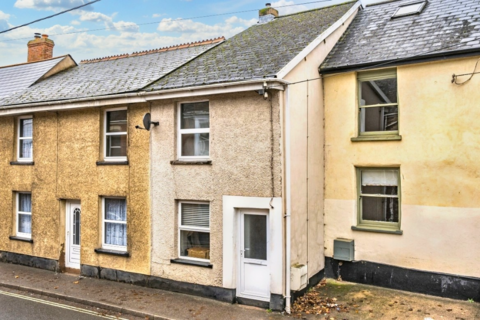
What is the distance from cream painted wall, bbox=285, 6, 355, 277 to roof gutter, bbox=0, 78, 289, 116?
954 mm

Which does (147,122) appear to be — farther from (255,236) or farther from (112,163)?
(255,236)

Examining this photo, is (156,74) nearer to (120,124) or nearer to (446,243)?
(120,124)

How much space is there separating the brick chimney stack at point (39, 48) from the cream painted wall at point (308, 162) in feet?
47.2

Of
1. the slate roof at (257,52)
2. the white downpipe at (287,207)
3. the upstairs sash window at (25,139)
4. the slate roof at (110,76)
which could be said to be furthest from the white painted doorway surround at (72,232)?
the white downpipe at (287,207)

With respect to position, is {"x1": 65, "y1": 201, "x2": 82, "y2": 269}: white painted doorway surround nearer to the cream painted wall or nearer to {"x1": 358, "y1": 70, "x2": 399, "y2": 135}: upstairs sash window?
the cream painted wall

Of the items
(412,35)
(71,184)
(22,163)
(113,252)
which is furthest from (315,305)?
(22,163)

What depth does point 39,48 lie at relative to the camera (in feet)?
62.2

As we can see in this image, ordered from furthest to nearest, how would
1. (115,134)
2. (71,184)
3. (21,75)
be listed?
(21,75) → (71,184) → (115,134)

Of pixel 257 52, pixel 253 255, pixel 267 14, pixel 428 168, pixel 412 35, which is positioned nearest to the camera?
pixel 253 255

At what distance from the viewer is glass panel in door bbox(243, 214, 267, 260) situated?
30.2 ft

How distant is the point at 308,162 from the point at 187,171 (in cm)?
315

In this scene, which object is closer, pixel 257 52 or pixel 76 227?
pixel 257 52

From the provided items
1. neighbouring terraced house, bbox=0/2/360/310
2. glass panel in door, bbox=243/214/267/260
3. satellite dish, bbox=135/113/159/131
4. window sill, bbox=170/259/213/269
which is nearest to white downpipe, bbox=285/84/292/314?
neighbouring terraced house, bbox=0/2/360/310

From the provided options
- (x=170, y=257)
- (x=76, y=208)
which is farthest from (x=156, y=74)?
(x=170, y=257)
